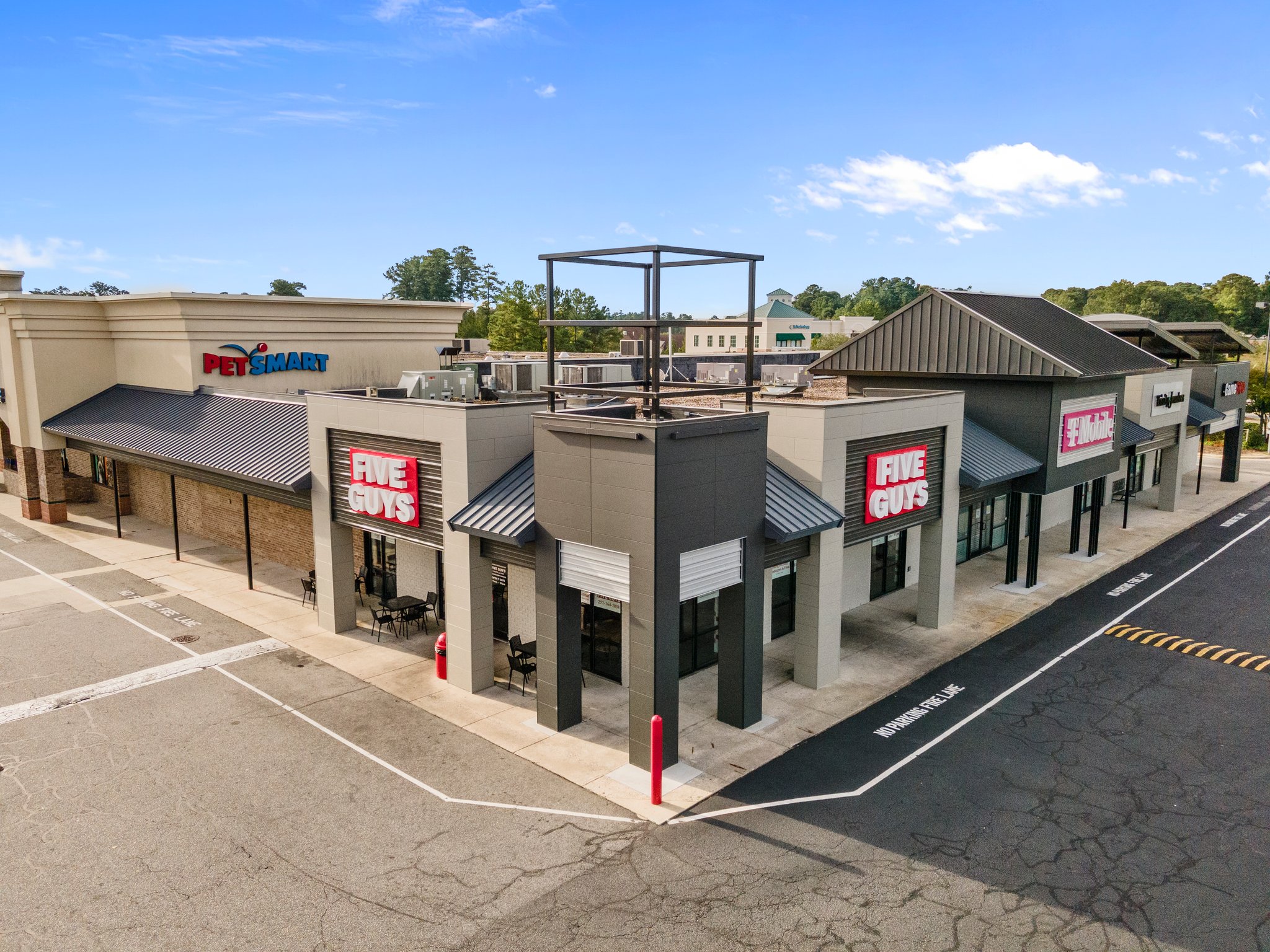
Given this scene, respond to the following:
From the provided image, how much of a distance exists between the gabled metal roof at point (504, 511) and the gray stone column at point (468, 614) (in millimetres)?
777

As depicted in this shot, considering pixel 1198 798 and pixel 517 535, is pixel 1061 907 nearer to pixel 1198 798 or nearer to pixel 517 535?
pixel 1198 798

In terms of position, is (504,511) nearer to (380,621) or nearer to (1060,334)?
(380,621)

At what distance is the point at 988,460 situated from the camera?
26047 mm

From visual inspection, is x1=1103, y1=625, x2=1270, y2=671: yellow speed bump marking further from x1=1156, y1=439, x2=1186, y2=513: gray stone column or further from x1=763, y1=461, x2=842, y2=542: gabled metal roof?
x1=1156, y1=439, x2=1186, y2=513: gray stone column

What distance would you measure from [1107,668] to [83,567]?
32383mm

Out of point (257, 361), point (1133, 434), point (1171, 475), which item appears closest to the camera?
point (1133, 434)

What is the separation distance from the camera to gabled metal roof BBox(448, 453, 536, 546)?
57.7 ft

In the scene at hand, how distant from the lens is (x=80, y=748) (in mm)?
17172

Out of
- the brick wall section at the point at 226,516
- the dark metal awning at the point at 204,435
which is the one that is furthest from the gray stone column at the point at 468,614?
the brick wall section at the point at 226,516

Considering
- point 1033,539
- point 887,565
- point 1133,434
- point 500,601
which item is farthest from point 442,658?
point 1133,434

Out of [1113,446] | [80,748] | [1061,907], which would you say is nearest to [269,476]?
[80,748]

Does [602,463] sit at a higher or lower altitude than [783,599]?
higher

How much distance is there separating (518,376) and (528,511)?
7246 millimetres

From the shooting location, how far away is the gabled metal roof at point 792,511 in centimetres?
1761
